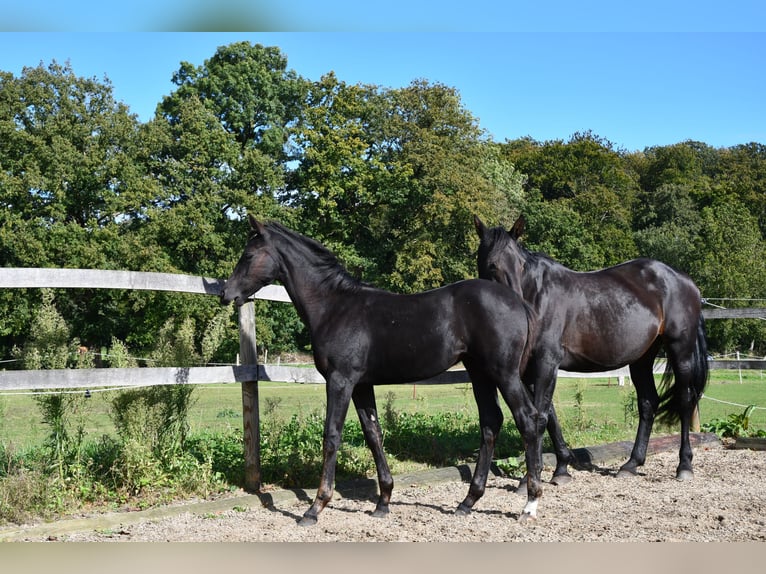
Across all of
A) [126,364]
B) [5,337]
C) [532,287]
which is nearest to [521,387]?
[532,287]

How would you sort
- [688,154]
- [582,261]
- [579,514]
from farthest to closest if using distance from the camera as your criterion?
[688,154] → [582,261] → [579,514]

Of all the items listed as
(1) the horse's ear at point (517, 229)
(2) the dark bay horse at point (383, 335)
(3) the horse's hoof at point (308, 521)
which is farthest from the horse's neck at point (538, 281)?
(3) the horse's hoof at point (308, 521)

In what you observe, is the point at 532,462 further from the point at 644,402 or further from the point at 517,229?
the point at 644,402

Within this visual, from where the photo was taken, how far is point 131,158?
112 feet

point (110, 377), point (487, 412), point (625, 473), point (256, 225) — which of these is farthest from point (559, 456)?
point (110, 377)

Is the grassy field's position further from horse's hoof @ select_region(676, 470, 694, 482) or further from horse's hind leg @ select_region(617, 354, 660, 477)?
horse's hoof @ select_region(676, 470, 694, 482)

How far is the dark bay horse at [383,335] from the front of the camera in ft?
18.5

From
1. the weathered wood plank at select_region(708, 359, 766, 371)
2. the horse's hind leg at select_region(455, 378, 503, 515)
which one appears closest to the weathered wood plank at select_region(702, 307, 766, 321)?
the weathered wood plank at select_region(708, 359, 766, 371)

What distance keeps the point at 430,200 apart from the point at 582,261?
50.9ft

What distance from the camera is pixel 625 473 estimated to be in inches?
295

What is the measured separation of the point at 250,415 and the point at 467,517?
2061mm

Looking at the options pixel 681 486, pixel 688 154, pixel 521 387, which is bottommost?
pixel 681 486

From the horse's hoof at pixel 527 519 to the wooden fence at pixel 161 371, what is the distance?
7.33 ft

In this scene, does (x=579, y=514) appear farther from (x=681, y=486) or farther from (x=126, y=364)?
(x=126, y=364)
